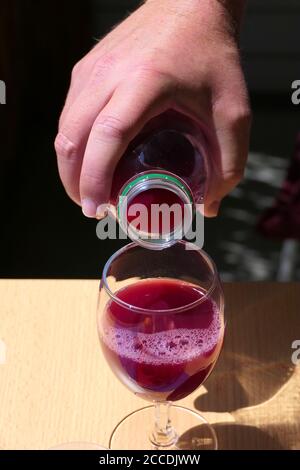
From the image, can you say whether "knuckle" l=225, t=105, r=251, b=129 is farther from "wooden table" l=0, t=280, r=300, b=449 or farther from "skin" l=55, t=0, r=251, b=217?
"wooden table" l=0, t=280, r=300, b=449

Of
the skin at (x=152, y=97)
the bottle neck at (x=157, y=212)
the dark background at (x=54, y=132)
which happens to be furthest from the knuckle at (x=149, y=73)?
the dark background at (x=54, y=132)

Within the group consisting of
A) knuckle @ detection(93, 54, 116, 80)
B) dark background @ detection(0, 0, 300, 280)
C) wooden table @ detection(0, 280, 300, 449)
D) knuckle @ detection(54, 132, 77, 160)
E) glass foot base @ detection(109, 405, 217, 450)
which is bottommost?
glass foot base @ detection(109, 405, 217, 450)

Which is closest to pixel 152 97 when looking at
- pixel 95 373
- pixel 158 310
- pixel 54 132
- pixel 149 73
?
pixel 149 73

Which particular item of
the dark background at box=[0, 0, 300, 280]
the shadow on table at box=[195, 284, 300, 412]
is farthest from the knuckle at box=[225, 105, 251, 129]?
the dark background at box=[0, 0, 300, 280]

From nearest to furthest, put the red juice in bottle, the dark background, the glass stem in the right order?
the red juice in bottle
the glass stem
the dark background

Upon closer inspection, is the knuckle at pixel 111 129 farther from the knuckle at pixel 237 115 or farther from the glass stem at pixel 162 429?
the glass stem at pixel 162 429
